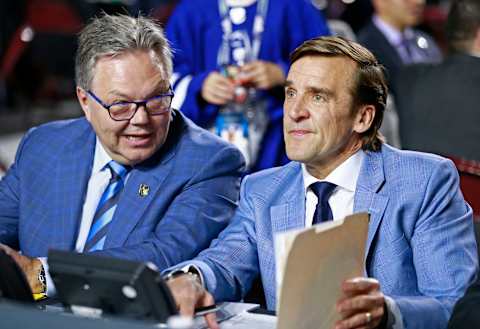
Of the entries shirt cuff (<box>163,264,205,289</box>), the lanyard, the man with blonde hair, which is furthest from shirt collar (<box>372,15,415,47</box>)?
shirt cuff (<box>163,264,205,289</box>)

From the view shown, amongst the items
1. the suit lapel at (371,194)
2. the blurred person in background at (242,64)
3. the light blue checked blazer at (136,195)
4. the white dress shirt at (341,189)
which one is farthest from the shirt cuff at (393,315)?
the blurred person in background at (242,64)

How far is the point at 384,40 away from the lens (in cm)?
626

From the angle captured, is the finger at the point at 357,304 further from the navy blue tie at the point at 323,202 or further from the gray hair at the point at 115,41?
the gray hair at the point at 115,41

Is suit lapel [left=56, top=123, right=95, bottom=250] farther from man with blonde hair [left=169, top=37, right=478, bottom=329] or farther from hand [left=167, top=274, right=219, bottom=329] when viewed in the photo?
hand [left=167, top=274, right=219, bottom=329]

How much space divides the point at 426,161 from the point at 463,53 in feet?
6.48

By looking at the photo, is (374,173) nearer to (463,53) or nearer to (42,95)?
(463,53)

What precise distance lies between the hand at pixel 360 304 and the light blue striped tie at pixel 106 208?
1066 millimetres

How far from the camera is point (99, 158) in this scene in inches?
138

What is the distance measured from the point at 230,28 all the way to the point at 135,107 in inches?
54.8

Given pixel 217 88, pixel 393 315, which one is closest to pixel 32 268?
pixel 393 315

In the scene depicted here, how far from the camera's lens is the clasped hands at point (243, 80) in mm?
4465

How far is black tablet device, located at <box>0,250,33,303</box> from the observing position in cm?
237

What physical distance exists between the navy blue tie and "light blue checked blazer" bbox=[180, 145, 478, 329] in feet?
0.14

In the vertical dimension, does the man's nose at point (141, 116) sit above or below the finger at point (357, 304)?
above
